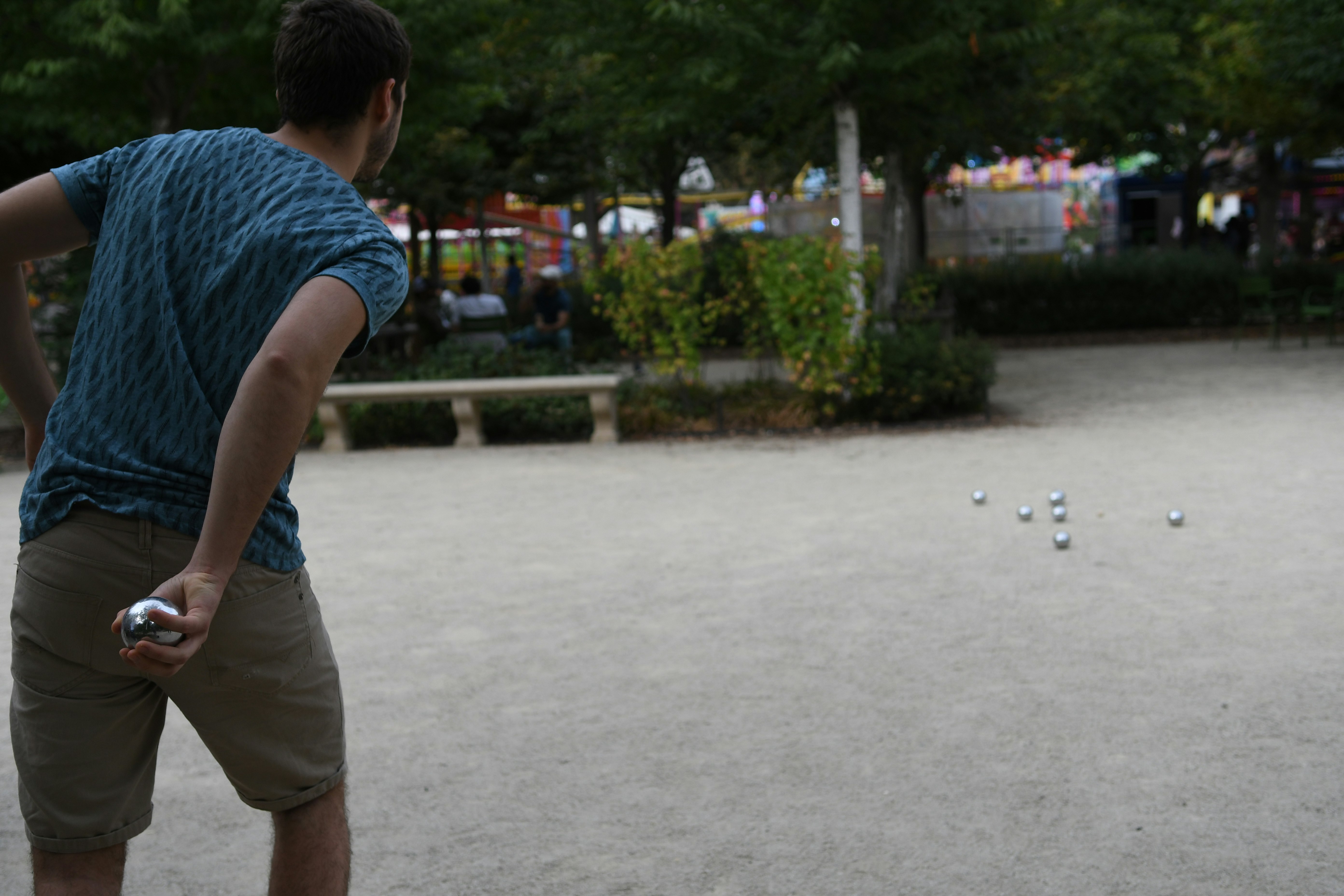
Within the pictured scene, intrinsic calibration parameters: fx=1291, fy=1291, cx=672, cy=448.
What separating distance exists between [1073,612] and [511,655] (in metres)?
2.33

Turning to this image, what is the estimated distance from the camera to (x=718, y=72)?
10.8 meters

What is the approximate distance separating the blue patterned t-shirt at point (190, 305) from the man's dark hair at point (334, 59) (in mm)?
88

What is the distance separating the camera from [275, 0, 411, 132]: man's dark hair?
1914 mm

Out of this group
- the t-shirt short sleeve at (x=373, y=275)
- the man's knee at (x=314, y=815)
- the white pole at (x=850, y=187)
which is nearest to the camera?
the t-shirt short sleeve at (x=373, y=275)

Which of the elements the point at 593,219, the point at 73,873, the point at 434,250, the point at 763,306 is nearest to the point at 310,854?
the point at 73,873

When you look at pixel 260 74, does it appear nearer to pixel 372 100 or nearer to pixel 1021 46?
pixel 1021 46

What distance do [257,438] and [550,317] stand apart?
42.4ft

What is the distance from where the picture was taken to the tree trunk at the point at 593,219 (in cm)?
2831

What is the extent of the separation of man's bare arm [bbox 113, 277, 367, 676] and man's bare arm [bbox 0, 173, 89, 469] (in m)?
0.48

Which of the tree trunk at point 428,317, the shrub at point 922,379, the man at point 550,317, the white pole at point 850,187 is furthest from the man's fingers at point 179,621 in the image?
the tree trunk at point 428,317

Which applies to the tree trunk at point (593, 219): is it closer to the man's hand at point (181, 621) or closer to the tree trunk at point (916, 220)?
the tree trunk at point (916, 220)

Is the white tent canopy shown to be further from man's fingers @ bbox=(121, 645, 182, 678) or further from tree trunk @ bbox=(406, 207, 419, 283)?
man's fingers @ bbox=(121, 645, 182, 678)

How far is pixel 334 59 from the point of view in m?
1.92

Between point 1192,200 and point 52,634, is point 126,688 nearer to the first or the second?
point 52,634
